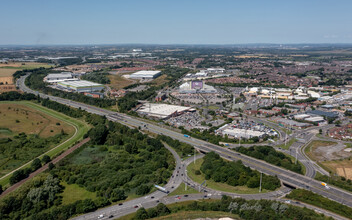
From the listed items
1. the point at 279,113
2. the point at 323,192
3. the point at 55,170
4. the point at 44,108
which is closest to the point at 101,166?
the point at 55,170

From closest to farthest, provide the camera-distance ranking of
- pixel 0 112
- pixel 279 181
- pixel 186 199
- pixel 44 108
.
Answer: pixel 186 199
pixel 279 181
pixel 0 112
pixel 44 108

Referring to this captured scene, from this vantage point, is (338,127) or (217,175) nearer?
(217,175)

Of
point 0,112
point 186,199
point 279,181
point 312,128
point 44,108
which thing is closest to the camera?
point 186,199

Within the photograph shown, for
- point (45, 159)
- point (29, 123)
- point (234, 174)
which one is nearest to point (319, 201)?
point (234, 174)

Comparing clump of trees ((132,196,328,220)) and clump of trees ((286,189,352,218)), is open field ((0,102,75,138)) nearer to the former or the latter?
clump of trees ((132,196,328,220))

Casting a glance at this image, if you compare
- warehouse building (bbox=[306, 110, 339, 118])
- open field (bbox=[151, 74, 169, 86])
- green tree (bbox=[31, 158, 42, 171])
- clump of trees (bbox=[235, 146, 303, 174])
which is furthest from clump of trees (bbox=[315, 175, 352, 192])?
open field (bbox=[151, 74, 169, 86])

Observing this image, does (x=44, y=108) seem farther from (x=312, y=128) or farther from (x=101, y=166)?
(x=312, y=128)
